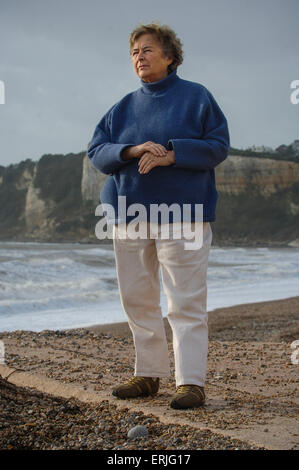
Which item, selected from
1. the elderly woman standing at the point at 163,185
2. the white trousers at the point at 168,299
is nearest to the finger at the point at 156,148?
the elderly woman standing at the point at 163,185

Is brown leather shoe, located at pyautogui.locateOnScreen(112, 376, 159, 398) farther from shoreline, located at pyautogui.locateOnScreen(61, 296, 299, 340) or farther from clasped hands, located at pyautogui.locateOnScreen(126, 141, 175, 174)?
shoreline, located at pyautogui.locateOnScreen(61, 296, 299, 340)

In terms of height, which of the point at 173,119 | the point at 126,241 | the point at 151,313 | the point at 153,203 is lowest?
the point at 151,313

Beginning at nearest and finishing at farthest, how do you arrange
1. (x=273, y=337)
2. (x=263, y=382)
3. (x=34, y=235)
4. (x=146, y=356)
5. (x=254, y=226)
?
(x=146, y=356) < (x=263, y=382) < (x=273, y=337) < (x=254, y=226) < (x=34, y=235)

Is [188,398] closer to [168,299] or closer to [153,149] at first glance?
[168,299]

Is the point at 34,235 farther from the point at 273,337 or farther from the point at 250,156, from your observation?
the point at 273,337

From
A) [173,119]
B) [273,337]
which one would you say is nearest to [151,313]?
[173,119]

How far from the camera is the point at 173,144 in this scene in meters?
2.58

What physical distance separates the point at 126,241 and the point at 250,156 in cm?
5912

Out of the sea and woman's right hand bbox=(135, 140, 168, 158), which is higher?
woman's right hand bbox=(135, 140, 168, 158)

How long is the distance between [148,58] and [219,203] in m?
58.1

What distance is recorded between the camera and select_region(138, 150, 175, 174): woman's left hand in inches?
101

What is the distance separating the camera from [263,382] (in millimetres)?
3334

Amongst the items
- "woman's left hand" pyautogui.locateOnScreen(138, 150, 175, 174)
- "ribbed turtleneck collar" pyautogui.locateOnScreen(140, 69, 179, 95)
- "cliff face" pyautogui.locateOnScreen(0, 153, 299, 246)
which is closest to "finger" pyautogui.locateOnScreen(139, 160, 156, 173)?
"woman's left hand" pyautogui.locateOnScreen(138, 150, 175, 174)
